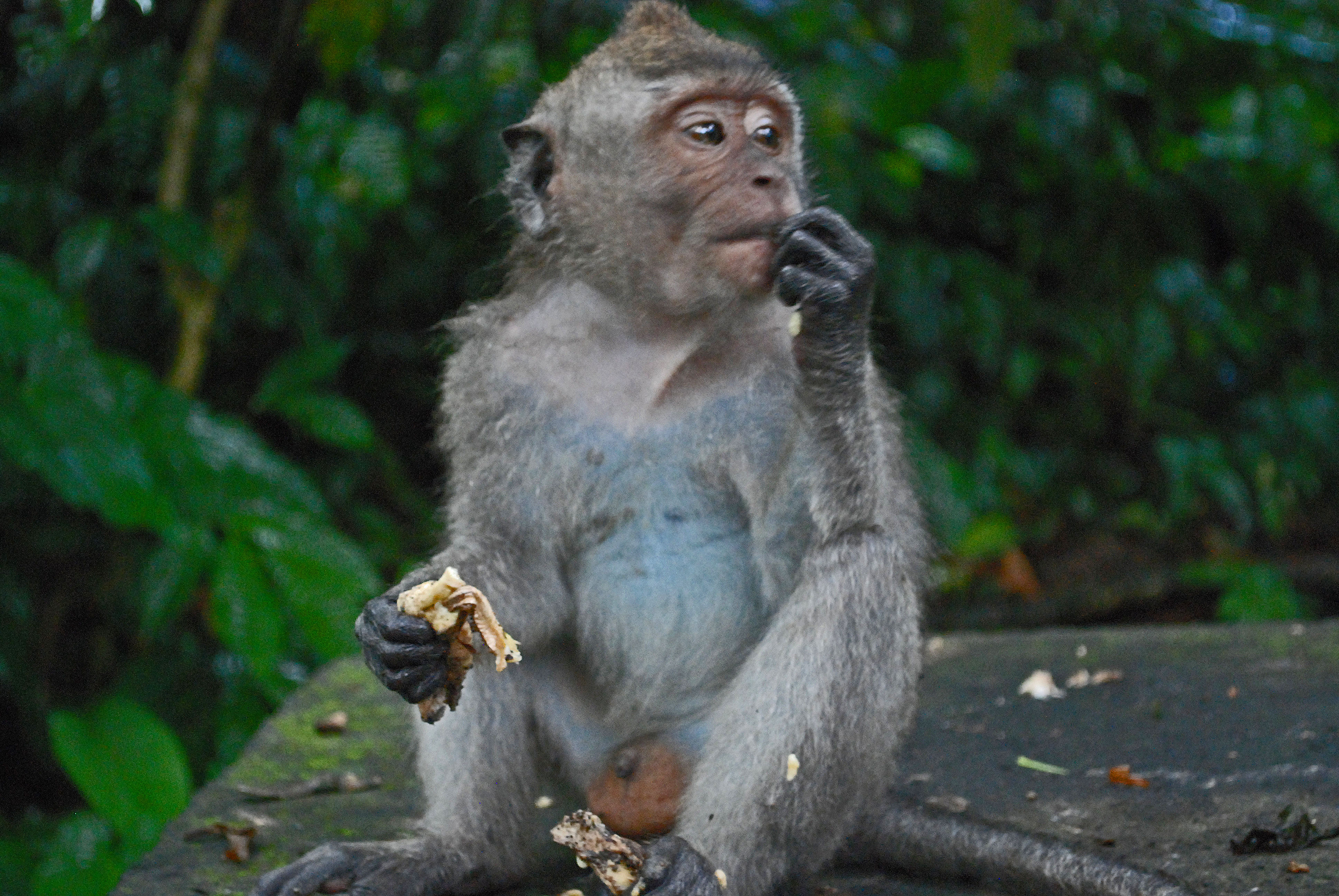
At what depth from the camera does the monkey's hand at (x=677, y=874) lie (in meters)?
2.79

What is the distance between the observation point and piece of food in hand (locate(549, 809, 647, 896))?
2.78 metres

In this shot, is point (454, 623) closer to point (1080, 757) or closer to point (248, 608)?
point (248, 608)

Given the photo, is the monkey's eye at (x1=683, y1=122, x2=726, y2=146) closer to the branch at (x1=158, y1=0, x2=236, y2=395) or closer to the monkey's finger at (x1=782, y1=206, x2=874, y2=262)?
the monkey's finger at (x1=782, y1=206, x2=874, y2=262)

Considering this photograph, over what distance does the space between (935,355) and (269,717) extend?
3.88 meters

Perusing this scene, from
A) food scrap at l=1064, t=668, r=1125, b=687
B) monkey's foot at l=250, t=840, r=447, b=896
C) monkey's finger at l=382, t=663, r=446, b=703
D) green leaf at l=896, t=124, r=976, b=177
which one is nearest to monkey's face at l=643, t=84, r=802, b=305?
monkey's finger at l=382, t=663, r=446, b=703

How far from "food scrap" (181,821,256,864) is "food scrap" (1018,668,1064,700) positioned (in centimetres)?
239

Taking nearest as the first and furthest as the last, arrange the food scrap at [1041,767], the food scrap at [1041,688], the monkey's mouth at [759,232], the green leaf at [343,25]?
the monkey's mouth at [759,232] → the food scrap at [1041,767] → the food scrap at [1041,688] → the green leaf at [343,25]

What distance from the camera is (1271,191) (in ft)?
25.2

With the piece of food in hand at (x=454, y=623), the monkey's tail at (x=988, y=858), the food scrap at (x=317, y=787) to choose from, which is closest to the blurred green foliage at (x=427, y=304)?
the food scrap at (x=317, y=787)

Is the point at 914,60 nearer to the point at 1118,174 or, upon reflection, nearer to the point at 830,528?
the point at 1118,174

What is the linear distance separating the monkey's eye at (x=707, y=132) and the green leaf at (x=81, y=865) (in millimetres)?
2598

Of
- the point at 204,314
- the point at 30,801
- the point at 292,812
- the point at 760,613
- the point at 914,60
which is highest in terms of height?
the point at 914,60

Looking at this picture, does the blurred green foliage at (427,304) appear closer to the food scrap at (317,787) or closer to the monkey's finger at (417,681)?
the food scrap at (317,787)

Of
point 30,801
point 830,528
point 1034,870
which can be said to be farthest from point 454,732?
point 30,801
